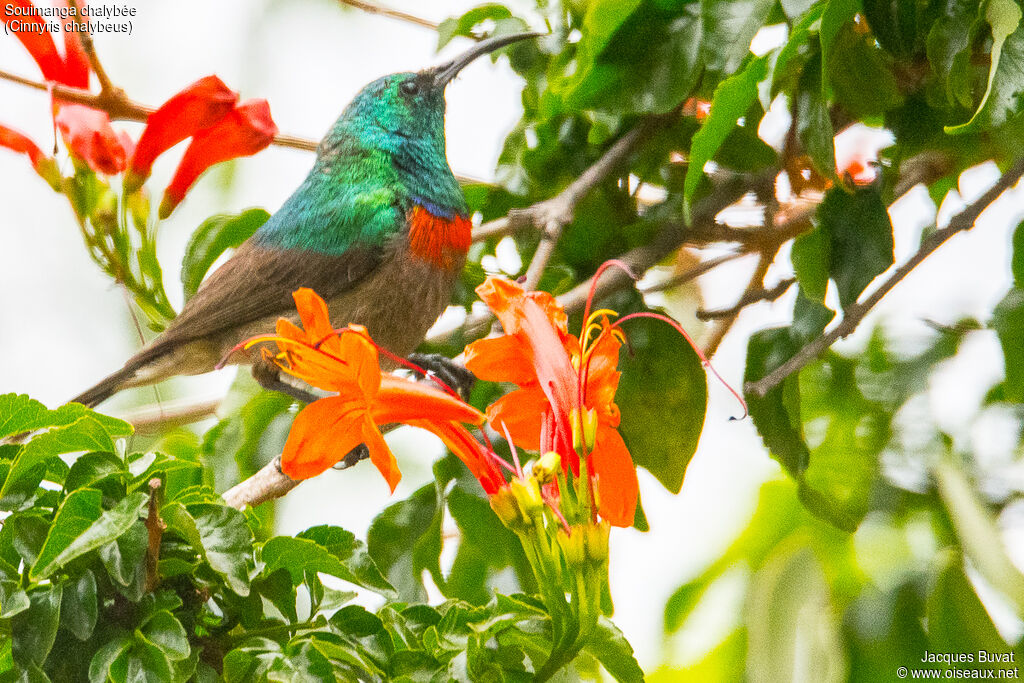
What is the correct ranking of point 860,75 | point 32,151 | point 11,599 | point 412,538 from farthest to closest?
point 32,151 → point 412,538 → point 860,75 → point 11,599

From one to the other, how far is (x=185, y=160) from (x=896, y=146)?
85cm

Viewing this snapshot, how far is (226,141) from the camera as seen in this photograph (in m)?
1.23

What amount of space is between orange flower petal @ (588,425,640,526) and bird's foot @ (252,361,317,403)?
2.17ft

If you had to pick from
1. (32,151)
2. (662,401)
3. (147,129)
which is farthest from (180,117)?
(662,401)

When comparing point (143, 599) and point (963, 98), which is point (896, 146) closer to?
point (963, 98)

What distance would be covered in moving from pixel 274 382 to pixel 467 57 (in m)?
0.49

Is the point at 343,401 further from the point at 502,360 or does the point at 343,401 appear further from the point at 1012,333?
the point at 1012,333

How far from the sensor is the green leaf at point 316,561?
2.13ft

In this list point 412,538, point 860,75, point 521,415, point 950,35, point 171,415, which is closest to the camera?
point 521,415

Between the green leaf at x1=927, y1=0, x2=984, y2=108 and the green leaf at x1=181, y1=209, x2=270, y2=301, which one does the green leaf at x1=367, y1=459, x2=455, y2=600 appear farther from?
the green leaf at x1=927, y1=0, x2=984, y2=108

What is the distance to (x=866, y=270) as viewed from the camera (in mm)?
956

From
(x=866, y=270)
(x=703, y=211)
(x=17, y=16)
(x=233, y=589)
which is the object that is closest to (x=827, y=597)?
(x=866, y=270)

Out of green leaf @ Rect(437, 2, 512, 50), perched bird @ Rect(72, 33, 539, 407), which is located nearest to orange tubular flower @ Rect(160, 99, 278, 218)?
perched bird @ Rect(72, 33, 539, 407)

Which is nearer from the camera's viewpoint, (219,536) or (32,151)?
(219,536)
